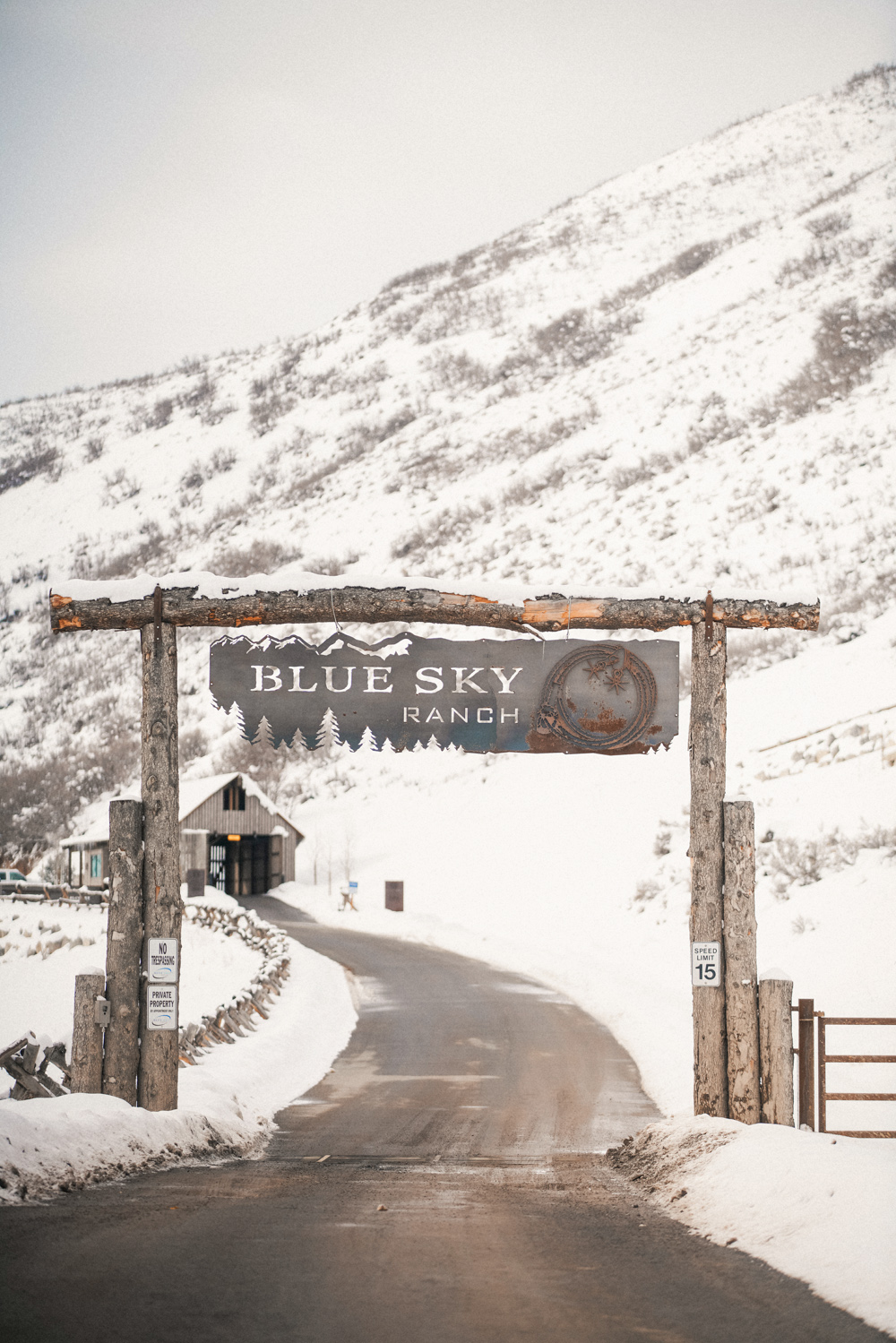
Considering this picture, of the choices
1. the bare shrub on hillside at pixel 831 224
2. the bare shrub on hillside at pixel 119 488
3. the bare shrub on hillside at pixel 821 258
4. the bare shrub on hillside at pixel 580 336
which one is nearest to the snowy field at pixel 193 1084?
the bare shrub on hillside at pixel 821 258

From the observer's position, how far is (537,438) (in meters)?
71.0

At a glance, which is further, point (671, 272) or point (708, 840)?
point (671, 272)

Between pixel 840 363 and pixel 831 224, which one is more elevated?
pixel 831 224

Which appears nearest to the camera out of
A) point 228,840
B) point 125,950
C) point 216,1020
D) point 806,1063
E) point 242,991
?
point 806,1063

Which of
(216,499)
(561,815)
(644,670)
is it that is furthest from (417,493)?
(644,670)

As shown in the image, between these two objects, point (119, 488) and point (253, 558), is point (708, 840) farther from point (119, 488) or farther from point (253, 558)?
point (119, 488)

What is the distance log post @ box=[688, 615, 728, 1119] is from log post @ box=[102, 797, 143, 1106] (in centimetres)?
437

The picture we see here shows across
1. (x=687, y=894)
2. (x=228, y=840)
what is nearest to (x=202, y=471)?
(x=228, y=840)

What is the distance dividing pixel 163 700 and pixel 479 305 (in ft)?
329

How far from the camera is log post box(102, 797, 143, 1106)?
866 centimetres

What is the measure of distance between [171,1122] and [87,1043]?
93cm

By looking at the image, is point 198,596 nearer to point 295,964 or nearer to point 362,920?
point 295,964

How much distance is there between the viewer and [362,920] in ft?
123

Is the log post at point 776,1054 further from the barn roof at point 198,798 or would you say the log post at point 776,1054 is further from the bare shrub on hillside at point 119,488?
the bare shrub on hillside at point 119,488
